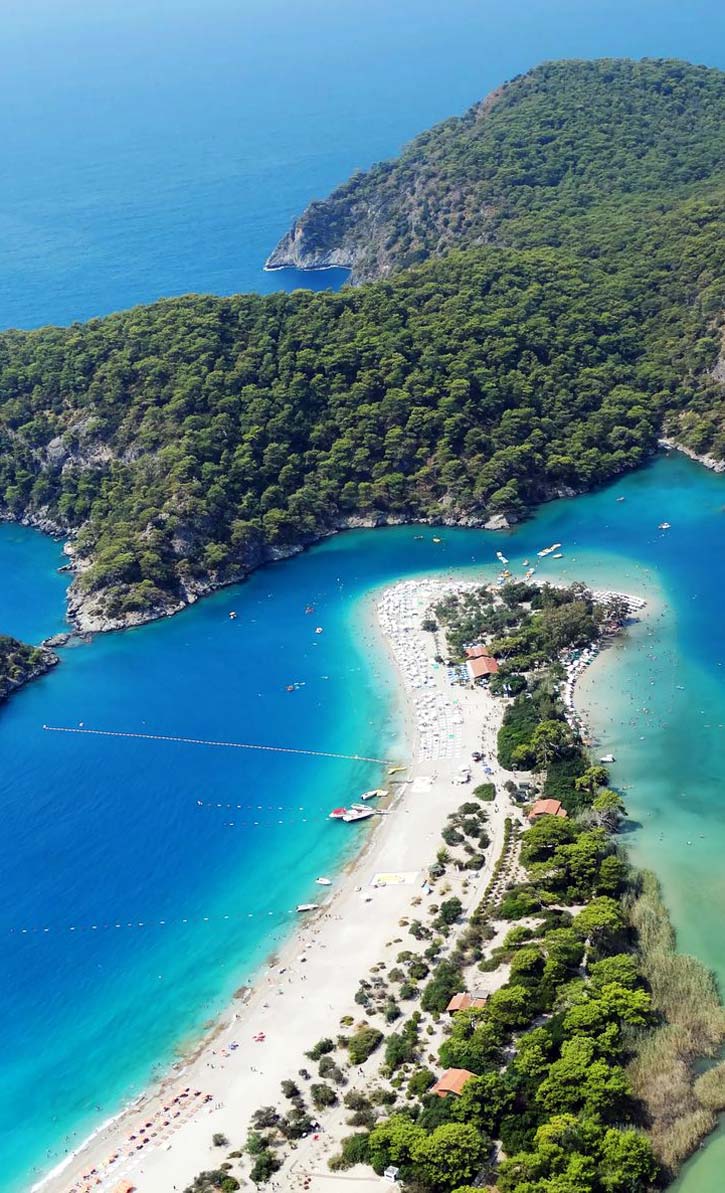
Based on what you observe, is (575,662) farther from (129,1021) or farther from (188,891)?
(129,1021)

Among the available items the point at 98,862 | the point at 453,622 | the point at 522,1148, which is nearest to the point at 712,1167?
the point at 522,1148

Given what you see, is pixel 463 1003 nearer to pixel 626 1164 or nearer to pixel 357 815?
pixel 626 1164

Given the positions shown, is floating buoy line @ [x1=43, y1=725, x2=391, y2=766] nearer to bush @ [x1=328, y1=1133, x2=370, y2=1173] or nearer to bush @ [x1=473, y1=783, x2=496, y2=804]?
bush @ [x1=473, y1=783, x2=496, y2=804]

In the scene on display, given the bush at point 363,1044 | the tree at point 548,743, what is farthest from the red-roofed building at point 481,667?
the bush at point 363,1044

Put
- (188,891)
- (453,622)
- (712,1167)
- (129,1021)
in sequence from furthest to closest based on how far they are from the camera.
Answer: (453,622) → (188,891) → (129,1021) → (712,1167)

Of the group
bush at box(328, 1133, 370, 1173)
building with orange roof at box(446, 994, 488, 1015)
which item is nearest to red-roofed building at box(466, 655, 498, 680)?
building with orange roof at box(446, 994, 488, 1015)

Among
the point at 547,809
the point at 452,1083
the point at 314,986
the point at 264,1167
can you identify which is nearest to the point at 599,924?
A: the point at 547,809

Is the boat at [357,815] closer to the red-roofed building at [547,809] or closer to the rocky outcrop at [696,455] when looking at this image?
the red-roofed building at [547,809]
